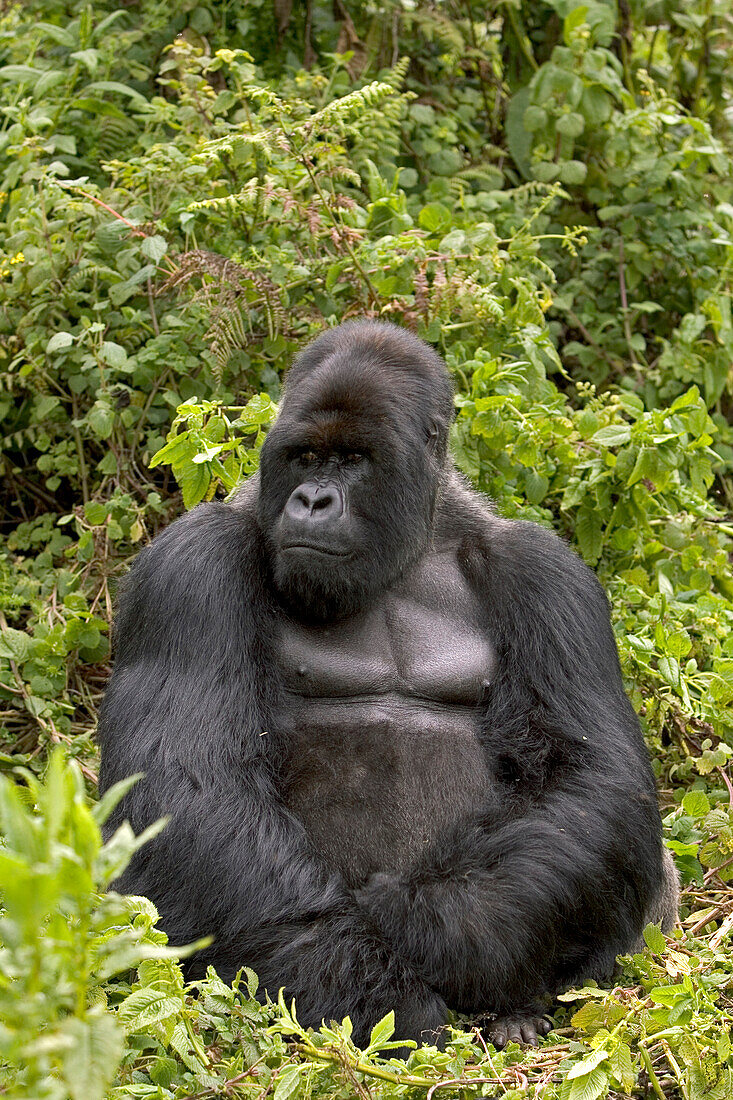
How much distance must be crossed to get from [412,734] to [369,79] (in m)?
3.55

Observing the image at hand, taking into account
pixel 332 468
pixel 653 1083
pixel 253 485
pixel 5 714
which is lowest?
pixel 5 714

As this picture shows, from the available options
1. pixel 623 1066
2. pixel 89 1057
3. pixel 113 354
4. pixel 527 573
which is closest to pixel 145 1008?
pixel 89 1057

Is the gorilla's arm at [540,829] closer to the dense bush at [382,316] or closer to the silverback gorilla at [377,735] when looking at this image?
the silverback gorilla at [377,735]

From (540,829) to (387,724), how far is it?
0.46m

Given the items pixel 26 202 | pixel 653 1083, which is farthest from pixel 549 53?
pixel 653 1083

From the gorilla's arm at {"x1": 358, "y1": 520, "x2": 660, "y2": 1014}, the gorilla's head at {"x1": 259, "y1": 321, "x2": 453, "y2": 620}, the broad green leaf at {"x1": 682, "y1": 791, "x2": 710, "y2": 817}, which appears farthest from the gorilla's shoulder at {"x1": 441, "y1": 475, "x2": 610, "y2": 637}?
the broad green leaf at {"x1": 682, "y1": 791, "x2": 710, "y2": 817}

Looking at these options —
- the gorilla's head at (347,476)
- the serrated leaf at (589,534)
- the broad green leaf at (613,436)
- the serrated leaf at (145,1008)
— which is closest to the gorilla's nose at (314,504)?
the gorilla's head at (347,476)

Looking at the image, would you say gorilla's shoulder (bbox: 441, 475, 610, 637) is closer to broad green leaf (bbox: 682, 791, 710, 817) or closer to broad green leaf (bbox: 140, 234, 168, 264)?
broad green leaf (bbox: 682, 791, 710, 817)

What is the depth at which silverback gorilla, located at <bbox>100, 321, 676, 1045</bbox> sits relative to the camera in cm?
302

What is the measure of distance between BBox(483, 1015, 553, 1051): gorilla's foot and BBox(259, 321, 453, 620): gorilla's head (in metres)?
1.05

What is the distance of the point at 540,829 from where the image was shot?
323 cm

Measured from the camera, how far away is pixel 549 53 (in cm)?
657

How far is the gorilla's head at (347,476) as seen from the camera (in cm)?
320

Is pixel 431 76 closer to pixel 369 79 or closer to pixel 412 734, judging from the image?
pixel 369 79
